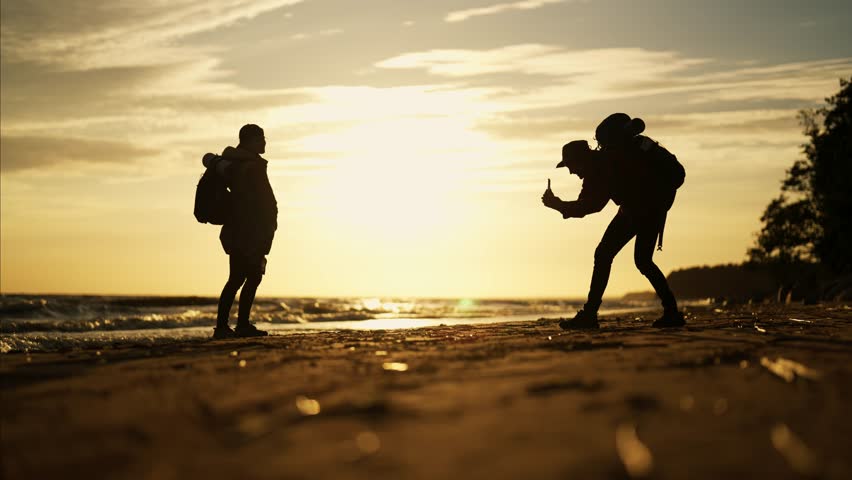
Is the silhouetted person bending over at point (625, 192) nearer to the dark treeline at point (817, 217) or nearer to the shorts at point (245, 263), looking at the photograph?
the shorts at point (245, 263)

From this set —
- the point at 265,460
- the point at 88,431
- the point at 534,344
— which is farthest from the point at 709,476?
the point at 534,344

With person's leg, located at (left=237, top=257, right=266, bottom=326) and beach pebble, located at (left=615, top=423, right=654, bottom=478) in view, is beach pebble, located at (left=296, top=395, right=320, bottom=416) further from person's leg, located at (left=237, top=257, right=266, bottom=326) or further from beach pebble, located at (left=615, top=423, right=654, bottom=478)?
person's leg, located at (left=237, top=257, right=266, bottom=326)

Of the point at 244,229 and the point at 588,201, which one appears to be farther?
the point at 244,229

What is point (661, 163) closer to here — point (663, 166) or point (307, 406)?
point (663, 166)

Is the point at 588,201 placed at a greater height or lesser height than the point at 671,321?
greater

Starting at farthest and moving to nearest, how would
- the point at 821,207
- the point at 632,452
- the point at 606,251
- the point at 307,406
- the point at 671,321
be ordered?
the point at 821,207, the point at 606,251, the point at 671,321, the point at 307,406, the point at 632,452

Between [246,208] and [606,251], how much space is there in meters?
3.91

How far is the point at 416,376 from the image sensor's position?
13.2 feet

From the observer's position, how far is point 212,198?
8.62 meters

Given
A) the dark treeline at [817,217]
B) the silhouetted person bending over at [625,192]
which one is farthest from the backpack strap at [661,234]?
the dark treeline at [817,217]

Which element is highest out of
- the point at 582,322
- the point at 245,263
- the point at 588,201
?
the point at 588,201

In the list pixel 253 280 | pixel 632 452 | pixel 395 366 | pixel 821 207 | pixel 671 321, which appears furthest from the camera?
pixel 821 207

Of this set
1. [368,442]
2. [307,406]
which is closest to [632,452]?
[368,442]

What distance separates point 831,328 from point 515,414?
222 inches
